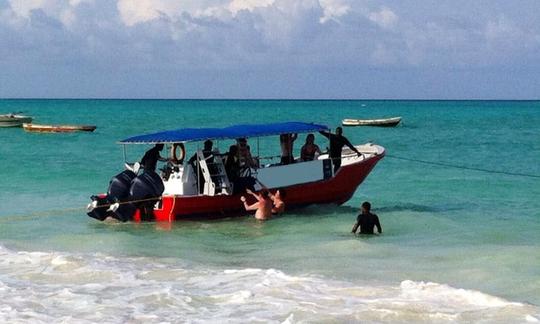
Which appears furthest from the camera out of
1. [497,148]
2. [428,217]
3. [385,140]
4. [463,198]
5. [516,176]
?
[385,140]

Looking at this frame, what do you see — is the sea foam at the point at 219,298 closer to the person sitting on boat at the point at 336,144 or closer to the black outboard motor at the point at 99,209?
the black outboard motor at the point at 99,209

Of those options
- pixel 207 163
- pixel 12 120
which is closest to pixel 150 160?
pixel 207 163

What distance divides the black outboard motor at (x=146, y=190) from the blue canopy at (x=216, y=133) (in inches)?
25.5

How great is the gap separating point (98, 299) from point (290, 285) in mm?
2282

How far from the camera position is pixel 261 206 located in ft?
51.1

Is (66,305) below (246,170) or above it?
below

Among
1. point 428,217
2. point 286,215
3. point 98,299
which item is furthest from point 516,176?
point 98,299

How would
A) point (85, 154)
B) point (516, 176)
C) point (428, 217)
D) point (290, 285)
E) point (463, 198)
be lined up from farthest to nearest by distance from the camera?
point (85, 154)
point (516, 176)
point (463, 198)
point (428, 217)
point (290, 285)

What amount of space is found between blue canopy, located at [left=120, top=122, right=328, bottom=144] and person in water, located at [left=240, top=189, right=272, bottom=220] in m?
1.11

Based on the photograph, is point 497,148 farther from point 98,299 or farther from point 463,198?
point 98,299

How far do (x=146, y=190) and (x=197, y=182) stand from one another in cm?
105

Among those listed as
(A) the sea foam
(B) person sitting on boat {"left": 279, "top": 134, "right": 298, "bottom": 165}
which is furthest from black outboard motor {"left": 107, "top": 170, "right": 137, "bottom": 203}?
(A) the sea foam

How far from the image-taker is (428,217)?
1675 cm

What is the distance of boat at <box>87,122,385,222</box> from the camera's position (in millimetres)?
15312
